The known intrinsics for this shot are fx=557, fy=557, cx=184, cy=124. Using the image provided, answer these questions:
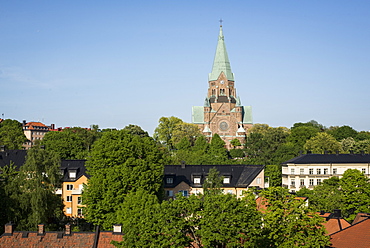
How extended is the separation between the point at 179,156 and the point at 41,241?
256 ft

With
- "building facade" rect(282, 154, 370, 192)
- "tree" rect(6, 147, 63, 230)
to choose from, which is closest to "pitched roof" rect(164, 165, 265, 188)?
"building facade" rect(282, 154, 370, 192)

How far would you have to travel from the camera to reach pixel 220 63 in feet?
622

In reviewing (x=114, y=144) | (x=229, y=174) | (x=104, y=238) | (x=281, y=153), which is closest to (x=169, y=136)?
(x=281, y=153)

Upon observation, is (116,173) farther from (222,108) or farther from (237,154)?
(222,108)

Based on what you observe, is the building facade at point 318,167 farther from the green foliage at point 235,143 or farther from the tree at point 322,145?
the green foliage at point 235,143

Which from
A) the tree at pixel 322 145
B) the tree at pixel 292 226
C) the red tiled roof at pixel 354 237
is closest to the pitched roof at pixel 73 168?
the red tiled roof at pixel 354 237

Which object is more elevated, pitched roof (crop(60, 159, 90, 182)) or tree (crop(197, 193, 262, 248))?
pitched roof (crop(60, 159, 90, 182))

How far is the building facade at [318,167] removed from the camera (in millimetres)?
87125

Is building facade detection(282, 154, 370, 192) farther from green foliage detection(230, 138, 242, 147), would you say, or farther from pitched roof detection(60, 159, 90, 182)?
green foliage detection(230, 138, 242, 147)

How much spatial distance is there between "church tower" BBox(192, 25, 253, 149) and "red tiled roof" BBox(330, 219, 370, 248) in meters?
133

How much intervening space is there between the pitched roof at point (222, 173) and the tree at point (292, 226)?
102ft

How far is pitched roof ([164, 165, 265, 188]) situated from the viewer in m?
70.1

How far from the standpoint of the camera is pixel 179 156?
118 meters

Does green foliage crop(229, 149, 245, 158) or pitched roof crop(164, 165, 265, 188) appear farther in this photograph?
green foliage crop(229, 149, 245, 158)
